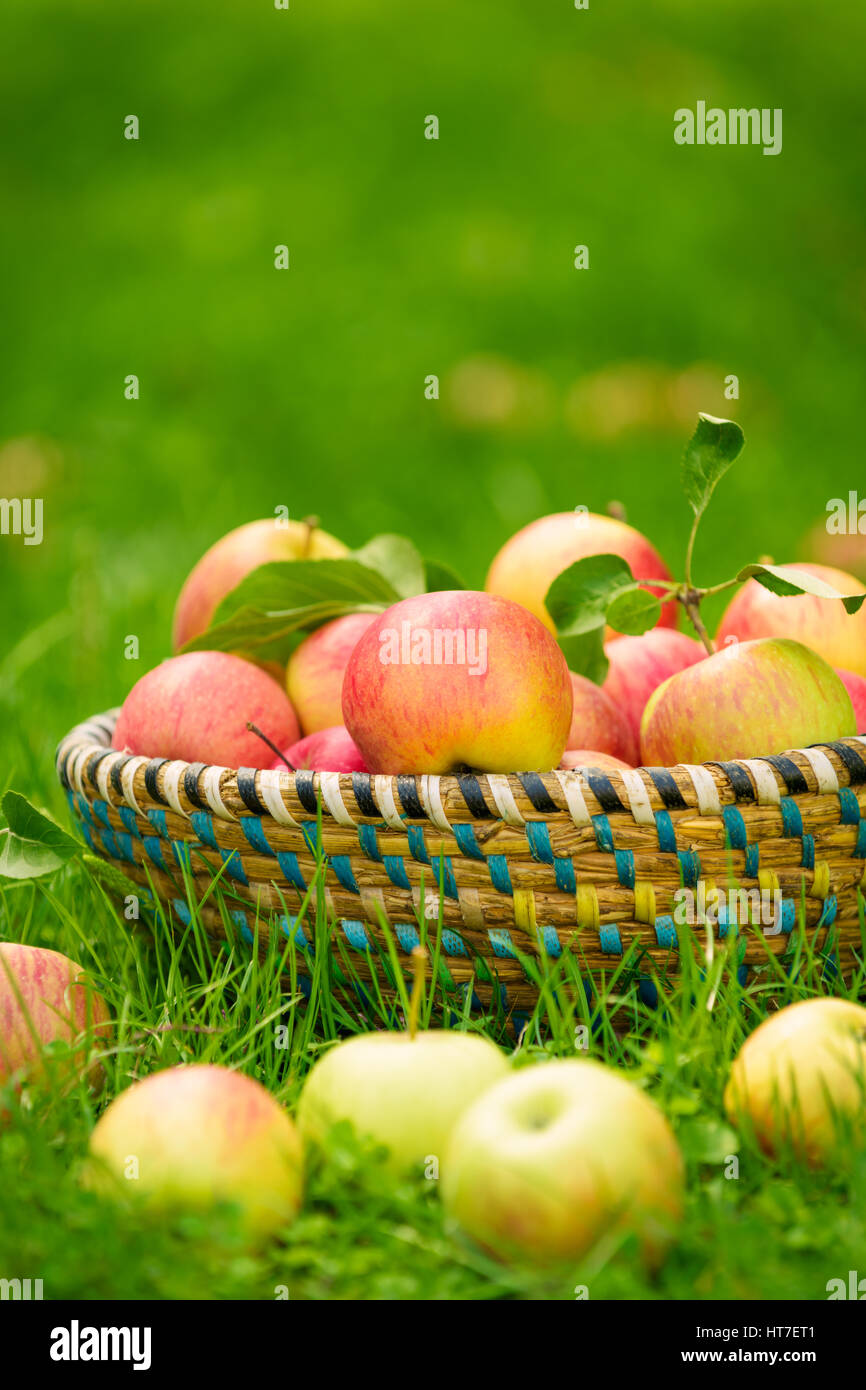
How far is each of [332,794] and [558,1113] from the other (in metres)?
0.46

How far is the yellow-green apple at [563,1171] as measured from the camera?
0.99m

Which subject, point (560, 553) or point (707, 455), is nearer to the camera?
point (707, 455)

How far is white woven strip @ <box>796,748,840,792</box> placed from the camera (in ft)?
4.59

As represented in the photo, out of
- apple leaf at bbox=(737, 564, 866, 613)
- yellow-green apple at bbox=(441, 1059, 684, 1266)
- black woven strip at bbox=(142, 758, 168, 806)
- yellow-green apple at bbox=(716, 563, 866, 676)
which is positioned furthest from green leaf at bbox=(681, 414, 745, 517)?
yellow-green apple at bbox=(441, 1059, 684, 1266)

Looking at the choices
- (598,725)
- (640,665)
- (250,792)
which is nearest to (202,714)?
(250,792)

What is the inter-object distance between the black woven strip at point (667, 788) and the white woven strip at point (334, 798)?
1.07 ft

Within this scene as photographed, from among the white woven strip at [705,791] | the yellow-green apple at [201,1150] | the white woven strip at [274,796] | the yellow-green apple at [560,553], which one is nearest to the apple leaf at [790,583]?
the white woven strip at [705,791]

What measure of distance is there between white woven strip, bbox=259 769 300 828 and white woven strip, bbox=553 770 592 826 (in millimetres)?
301

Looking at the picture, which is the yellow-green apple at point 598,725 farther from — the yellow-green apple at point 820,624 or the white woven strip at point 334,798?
the white woven strip at point 334,798

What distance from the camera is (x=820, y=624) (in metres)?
1.87

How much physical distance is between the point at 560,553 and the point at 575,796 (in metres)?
0.80

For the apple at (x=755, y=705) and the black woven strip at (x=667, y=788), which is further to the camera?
the apple at (x=755, y=705)

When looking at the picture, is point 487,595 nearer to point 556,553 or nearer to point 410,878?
point 410,878

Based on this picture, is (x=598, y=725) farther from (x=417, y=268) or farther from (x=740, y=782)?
(x=417, y=268)
